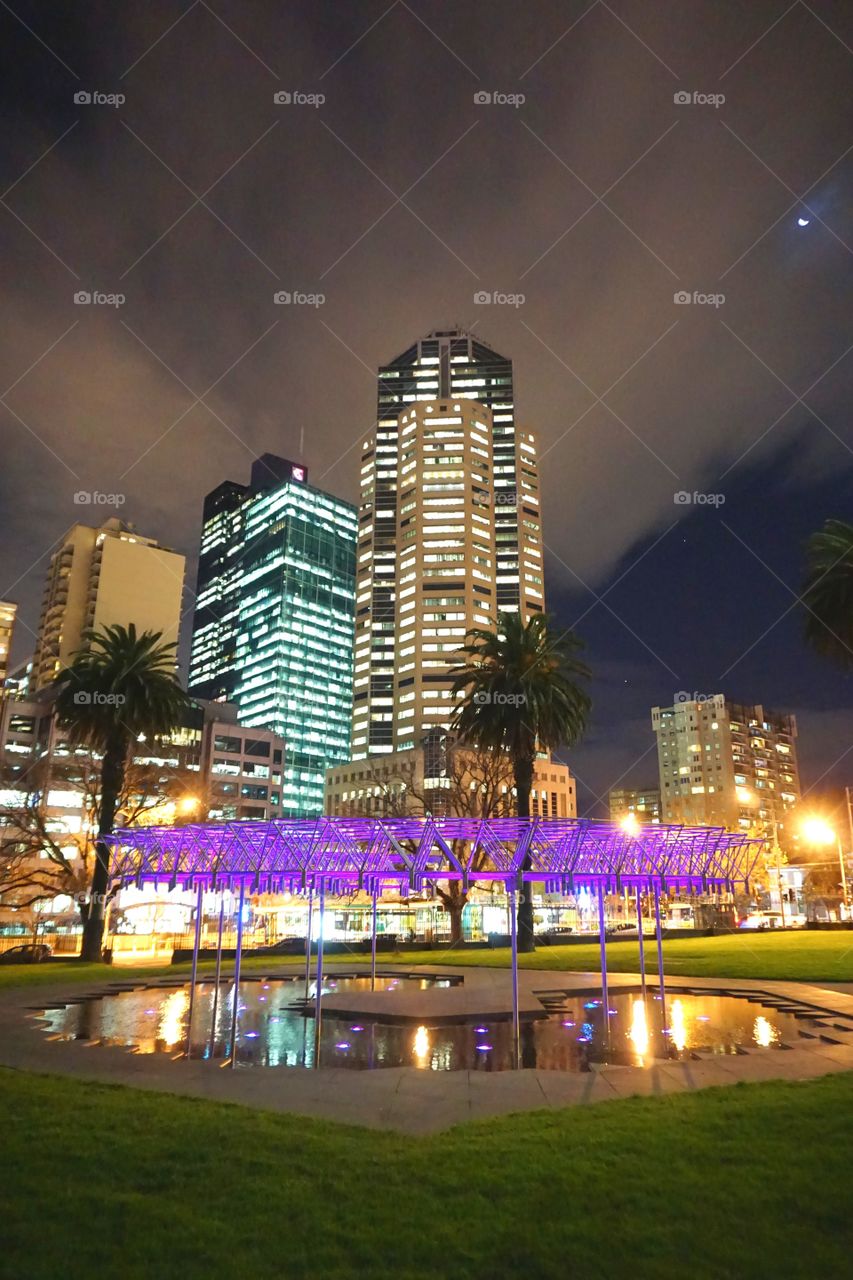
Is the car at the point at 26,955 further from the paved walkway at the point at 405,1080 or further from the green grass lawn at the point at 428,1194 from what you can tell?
the green grass lawn at the point at 428,1194

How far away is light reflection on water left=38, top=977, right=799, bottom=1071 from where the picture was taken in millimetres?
15992

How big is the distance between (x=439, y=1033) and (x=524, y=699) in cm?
2849

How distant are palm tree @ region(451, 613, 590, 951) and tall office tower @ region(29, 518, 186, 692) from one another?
129 metres

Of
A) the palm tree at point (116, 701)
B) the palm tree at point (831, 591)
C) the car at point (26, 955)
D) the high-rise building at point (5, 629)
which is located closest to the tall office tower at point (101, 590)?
the high-rise building at point (5, 629)

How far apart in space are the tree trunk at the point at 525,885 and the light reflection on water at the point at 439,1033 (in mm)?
14764

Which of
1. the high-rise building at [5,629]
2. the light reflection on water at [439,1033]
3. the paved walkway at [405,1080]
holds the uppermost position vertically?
the high-rise building at [5,629]

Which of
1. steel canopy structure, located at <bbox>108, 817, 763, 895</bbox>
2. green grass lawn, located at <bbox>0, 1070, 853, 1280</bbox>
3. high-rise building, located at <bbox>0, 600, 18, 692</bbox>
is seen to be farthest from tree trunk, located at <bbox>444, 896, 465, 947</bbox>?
high-rise building, located at <bbox>0, 600, 18, 692</bbox>

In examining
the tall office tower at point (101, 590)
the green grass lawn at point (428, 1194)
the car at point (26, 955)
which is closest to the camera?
the green grass lawn at point (428, 1194)

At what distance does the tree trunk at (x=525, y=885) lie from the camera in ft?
132

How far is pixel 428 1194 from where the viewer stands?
814cm

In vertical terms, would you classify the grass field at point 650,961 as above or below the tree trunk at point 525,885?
below
